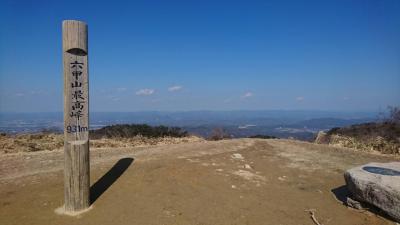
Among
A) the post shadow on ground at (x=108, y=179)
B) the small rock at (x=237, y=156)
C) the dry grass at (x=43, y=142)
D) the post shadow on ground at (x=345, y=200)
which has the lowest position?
the post shadow on ground at (x=345, y=200)

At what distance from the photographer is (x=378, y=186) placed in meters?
5.31

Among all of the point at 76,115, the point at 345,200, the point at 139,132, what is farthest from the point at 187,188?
the point at 139,132

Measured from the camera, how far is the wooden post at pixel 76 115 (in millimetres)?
5129

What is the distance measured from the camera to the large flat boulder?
513cm

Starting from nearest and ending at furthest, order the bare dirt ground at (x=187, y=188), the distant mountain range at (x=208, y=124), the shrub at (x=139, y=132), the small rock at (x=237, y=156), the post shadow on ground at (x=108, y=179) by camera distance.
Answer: the bare dirt ground at (x=187, y=188)
the post shadow on ground at (x=108, y=179)
the small rock at (x=237, y=156)
the shrub at (x=139, y=132)
the distant mountain range at (x=208, y=124)

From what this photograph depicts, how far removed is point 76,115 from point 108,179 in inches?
77.9

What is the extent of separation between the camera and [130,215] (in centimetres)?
528

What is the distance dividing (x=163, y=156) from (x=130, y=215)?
358cm

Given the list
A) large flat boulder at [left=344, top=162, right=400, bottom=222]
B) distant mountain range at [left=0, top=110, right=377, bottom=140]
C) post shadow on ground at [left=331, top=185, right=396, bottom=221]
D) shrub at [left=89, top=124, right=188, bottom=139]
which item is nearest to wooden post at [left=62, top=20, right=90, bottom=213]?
distant mountain range at [left=0, top=110, right=377, bottom=140]

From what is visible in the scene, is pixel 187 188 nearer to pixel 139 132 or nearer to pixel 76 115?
pixel 76 115

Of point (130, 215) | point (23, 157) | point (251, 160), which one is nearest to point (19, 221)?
point (130, 215)

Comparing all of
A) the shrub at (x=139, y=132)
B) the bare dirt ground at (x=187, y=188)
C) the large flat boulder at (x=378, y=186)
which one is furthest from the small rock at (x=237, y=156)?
the shrub at (x=139, y=132)

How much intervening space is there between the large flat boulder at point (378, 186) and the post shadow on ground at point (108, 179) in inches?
173

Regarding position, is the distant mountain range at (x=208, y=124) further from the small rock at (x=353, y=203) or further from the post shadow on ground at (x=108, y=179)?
the small rock at (x=353, y=203)
